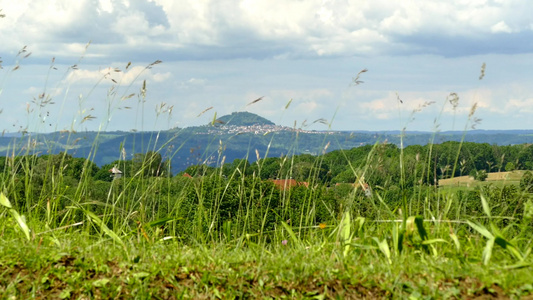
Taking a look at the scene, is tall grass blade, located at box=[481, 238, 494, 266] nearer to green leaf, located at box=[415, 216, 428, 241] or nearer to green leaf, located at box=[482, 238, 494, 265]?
green leaf, located at box=[482, 238, 494, 265]

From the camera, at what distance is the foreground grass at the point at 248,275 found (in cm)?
324

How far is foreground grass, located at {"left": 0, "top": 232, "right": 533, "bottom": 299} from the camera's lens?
3242 mm

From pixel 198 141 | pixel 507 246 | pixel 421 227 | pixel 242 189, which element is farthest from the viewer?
pixel 198 141

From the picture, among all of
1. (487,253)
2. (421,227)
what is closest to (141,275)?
(421,227)

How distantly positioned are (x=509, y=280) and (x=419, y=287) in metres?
0.53

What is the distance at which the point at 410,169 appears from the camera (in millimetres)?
5738

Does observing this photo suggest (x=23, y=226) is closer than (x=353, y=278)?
No

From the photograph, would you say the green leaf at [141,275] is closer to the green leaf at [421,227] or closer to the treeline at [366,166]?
the treeline at [366,166]

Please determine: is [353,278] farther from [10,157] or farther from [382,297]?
[10,157]

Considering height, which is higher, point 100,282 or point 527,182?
point 527,182

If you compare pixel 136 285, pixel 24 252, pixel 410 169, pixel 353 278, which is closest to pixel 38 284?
pixel 24 252

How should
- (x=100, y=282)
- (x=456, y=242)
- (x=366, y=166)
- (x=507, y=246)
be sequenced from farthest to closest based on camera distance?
(x=366, y=166) → (x=456, y=242) → (x=507, y=246) → (x=100, y=282)

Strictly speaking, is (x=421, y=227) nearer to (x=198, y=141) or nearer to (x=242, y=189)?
(x=242, y=189)

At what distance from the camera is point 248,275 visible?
342 centimetres
